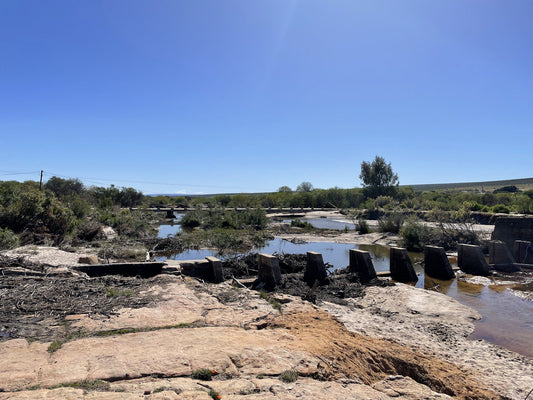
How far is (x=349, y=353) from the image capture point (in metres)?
5.07

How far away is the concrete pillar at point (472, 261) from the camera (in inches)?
505

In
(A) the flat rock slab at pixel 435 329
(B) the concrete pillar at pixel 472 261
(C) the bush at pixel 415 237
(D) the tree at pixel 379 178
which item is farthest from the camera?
(D) the tree at pixel 379 178

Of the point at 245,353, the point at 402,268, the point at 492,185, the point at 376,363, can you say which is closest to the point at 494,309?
the point at 402,268

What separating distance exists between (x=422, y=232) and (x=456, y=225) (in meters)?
3.01

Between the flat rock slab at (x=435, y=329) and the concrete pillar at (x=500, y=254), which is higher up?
the concrete pillar at (x=500, y=254)

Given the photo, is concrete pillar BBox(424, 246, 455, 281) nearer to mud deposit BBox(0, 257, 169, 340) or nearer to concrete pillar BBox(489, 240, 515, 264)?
concrete pillar BBox(489, 240, 515, 264)

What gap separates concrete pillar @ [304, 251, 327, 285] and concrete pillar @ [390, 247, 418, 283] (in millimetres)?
3253

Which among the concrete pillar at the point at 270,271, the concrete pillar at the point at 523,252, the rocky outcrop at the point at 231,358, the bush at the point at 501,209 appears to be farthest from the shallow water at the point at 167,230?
the bush at the point at 501,209

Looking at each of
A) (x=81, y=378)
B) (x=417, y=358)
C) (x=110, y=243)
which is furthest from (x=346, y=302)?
(x=110, y=243)

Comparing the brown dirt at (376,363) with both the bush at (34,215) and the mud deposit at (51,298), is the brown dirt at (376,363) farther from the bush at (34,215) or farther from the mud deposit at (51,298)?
the bush at (34,215)

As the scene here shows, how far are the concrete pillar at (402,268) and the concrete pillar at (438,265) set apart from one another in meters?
1.03

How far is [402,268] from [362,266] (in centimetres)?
188

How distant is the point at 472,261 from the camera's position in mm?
13125

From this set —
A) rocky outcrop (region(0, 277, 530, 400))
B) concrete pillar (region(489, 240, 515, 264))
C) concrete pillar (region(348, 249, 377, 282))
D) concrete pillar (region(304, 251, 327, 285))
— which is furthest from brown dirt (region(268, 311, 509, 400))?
concrete pillar (region(489, 240, 515, 264))
